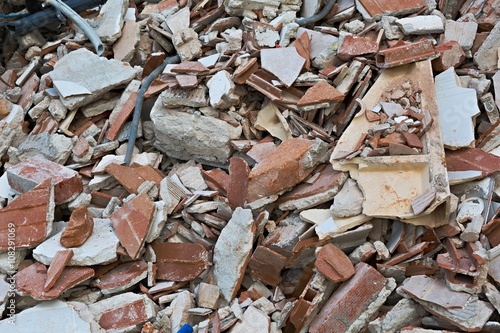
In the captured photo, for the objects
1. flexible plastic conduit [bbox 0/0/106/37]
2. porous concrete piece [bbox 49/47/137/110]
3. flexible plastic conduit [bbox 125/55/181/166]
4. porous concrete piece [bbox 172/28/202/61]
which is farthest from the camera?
flexible plastic conduit [bbox 0/0/106/37]

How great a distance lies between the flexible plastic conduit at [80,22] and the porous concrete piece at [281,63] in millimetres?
1668

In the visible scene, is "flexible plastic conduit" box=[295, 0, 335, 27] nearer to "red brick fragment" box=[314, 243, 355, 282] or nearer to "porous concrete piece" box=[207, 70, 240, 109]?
"porous concrete piece" box=[207, 70, 240, 109]

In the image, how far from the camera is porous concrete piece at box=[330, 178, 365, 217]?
13.0 feet

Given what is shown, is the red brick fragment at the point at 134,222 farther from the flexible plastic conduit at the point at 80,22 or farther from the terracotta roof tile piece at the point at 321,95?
the flexible plastic conduit at the point at 80,22

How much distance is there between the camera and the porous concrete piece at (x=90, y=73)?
505cm

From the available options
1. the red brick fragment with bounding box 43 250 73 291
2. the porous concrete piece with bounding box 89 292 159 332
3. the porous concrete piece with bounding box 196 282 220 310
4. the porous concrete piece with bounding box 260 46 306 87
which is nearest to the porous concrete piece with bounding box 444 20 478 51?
the porous concrete piece with bounding box 260 46 306 87

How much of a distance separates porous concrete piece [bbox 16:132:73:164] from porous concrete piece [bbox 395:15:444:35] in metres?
3.00

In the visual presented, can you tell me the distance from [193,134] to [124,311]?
60.0 inches

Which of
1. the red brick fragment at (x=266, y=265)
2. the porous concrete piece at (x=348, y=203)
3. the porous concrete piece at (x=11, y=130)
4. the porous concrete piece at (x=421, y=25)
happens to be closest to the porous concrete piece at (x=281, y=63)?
the porous concrete piece at (x=421, y=25)

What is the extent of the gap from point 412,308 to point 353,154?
3.68ft

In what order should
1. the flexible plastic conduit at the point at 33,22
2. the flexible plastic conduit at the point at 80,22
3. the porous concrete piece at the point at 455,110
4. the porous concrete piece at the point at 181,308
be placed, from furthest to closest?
the flexible plastic conduit at the point at 33,22
the flexible plastic conduit at the point at 80,22
the porous concrete piece at the point at 455,110
the porous concrete piece at the point at 181,308

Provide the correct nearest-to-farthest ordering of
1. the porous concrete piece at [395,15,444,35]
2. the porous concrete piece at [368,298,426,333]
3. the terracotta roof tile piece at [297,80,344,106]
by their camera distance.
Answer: the porous concrete piece at [368,298,426,333], the terracotta roof tile piece at [297,80,344,106], the porous concrete piece at [395,15,444,35]

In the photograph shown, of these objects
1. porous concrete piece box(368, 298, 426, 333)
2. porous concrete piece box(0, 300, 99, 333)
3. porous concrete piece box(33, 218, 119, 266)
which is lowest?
porous concrete piece box(0, 300, 99, 333)

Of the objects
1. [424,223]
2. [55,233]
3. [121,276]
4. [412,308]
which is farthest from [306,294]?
[55,233]
